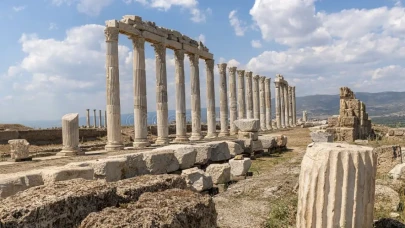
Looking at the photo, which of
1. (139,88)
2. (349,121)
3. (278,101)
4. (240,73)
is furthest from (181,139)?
(278,101)

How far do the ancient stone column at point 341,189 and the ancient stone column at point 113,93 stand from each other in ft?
55.3

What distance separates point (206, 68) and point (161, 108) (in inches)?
389

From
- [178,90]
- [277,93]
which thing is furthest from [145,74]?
[277,93]

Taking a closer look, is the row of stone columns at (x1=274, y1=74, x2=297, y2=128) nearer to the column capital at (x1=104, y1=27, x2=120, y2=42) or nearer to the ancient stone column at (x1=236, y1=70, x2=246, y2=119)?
the ancient stone column at (x1=236, y1=70, x2=246, y2=119)

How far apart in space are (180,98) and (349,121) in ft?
39.5

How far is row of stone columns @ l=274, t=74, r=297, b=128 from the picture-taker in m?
56.4

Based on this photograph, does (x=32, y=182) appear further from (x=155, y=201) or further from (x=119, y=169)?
(x=155, y=201)

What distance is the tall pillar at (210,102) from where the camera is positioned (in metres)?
33.4

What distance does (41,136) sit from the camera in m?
32.6

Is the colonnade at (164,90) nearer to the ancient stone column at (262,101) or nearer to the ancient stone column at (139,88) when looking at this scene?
the ancient stone column at (139,88)

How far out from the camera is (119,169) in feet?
34.3

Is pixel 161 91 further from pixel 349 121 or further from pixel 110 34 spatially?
pixel 349 121

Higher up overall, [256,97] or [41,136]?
[256,97]

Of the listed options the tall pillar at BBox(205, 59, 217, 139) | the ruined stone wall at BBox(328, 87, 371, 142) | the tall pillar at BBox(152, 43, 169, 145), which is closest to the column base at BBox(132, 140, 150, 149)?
the tall pillar at BBox(152, 43, 169, 145)
